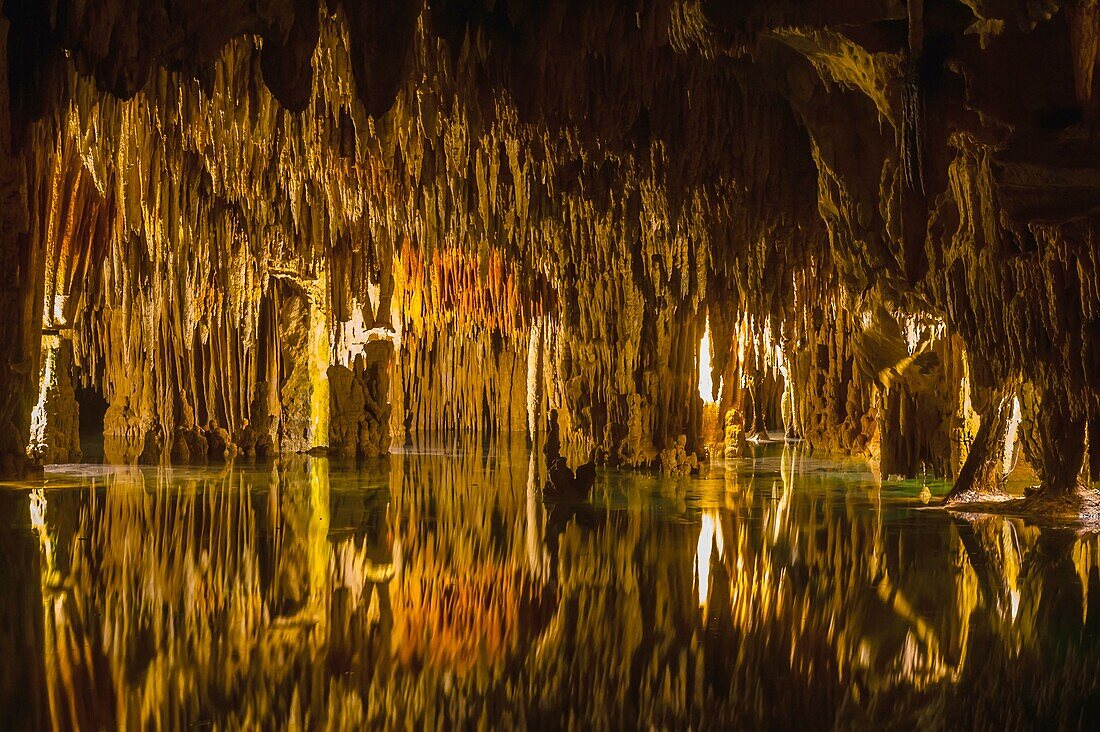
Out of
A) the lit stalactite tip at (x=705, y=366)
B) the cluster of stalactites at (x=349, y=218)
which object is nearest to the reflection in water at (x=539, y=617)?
the cluster of stalactites at (x=349, y=218)

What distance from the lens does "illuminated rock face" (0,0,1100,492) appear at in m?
6.14

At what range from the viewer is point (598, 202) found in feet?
33.9

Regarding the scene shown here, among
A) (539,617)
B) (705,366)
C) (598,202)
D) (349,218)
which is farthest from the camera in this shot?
(349,218)

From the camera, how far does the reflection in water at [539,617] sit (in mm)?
3059

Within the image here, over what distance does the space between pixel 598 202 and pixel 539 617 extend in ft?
22.1

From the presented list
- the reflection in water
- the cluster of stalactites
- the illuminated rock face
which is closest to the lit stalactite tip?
the illuminated rock face

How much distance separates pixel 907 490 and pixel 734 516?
2.70 meters

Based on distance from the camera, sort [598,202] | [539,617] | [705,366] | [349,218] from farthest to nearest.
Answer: [349,218]
[705,366]
[598,202]
[539,617]

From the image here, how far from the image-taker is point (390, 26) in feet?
20.2

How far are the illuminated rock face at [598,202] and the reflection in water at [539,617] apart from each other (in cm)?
180

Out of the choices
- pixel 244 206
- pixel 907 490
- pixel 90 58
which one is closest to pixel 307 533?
pixel 90 58

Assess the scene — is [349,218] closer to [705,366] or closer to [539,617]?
[705,366]

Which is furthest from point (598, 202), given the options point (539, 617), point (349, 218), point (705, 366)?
point (539, 617)

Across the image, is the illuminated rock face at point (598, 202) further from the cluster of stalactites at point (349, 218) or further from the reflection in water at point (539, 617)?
the reflection in water at point (539, 617)
